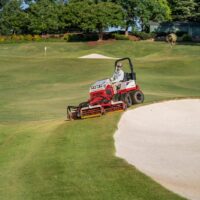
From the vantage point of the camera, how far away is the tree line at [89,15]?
96.3 metres

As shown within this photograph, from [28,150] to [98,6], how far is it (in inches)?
3319

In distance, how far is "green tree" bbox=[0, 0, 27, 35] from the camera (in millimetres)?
107688

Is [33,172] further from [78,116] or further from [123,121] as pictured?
[78,116]

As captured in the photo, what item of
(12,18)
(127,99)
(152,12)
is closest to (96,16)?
(152,12)

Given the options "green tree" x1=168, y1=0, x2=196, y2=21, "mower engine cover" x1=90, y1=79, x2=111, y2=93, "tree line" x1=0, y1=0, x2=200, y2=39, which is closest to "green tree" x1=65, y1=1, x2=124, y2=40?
"tree line" x1=0, y1=0, x2=200, y2=39

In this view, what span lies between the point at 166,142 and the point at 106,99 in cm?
429

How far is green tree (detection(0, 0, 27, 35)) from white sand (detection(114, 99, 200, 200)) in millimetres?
89483

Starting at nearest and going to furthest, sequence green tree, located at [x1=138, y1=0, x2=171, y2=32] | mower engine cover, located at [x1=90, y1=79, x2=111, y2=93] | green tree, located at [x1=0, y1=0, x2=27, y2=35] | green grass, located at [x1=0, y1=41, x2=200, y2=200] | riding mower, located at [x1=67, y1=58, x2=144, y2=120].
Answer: green grass, located at [x1=0, y1=41, x2=200, y2=200], riding mower, located at [x1=67, y1=58, x2=144, y2=120], mower engine cover, located at [x1=90, y1=79, x2=111, y2=93], green tree, located at [x1=138, y1=0, x2=171, y2=32], green tree, located at [x1=0, y1=0, x2=27, y2=35]

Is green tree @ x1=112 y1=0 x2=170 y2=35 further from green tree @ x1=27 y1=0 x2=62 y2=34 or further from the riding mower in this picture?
the riding mower

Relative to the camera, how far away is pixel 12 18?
110m

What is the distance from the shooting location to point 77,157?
12812 millimetres

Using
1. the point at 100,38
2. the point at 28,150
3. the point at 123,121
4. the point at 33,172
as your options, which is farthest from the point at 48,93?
the point at 100,38

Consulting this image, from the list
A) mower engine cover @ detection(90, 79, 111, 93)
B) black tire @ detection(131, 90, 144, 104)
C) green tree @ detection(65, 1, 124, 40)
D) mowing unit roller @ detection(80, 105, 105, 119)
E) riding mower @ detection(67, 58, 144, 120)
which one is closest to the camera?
mowing unit roller @ detection(80, 105, 105, 119)

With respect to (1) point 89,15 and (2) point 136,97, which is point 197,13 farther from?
(2) point 136,97
